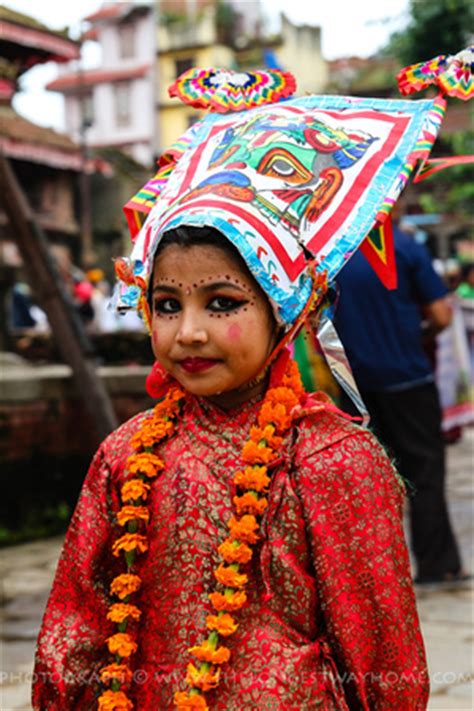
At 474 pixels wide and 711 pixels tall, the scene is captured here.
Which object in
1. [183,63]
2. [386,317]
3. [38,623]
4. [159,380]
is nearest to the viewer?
[159,380]

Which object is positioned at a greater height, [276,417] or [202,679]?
[276,417]

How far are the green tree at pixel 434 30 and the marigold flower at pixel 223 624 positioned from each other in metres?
8.39

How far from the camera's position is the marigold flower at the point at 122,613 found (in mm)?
2014

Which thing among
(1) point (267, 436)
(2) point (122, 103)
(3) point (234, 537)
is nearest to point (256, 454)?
(1) point (267, 436)

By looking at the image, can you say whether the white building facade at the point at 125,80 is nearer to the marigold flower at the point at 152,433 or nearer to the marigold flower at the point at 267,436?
the marigold flower at the point at 152,433

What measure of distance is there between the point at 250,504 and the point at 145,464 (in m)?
0.22

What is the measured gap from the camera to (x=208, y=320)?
197cm

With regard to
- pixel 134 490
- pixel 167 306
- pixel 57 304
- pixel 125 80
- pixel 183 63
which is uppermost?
pixel 183 63

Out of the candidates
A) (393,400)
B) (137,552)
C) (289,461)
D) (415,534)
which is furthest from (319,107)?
(415,534)

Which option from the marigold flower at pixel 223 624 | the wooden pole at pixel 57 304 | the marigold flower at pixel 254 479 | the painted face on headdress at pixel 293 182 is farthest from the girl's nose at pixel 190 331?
the wooden pole at pixel 57 304

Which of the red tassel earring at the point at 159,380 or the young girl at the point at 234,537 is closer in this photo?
the young girl at the point at 234,537

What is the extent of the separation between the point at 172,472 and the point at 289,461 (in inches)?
8.6

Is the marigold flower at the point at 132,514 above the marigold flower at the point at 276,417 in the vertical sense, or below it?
below

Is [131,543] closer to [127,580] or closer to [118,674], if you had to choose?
[127,580]
